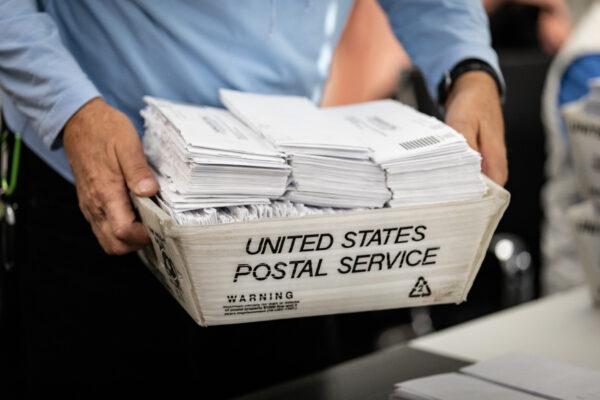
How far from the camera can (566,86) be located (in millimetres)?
2176

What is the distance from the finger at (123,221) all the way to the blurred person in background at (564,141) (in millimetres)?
1228

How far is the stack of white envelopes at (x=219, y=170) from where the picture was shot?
94cm

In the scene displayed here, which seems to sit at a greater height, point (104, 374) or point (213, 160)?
point (213, 160)

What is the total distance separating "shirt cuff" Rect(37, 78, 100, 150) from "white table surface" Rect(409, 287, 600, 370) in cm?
60

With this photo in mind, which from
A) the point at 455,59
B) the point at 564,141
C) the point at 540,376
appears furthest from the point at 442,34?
the point at 564,141

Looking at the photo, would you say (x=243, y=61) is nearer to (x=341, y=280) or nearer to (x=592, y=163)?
(x=341, y=280)

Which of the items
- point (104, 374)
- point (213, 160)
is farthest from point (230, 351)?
point (213, 160)

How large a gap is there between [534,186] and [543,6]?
98 cm

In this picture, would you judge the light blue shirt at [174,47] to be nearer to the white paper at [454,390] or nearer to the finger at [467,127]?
the finger at [467,127]

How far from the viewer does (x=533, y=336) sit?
4.86 ft

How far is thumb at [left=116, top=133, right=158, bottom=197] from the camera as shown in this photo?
0.99 meters

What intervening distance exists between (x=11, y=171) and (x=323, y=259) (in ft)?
2.07

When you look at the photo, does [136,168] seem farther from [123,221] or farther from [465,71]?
[465,71]

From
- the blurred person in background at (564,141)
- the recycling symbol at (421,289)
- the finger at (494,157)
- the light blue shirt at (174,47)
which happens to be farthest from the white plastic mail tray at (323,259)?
the blurred person in background at (564,141)
